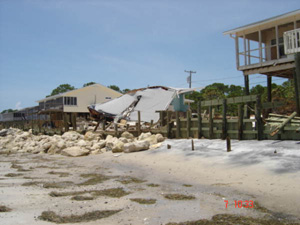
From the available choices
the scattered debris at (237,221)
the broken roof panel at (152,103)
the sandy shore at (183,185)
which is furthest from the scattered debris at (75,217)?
the broken roof panel at (152,103)

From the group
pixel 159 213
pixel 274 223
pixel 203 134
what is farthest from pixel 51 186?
pixel 203 134

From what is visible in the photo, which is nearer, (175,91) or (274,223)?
(274,223)

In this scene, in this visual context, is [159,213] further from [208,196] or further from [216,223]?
[208,196]

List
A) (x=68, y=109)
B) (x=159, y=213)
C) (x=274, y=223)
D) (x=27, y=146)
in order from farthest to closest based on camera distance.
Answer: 1. (x=68, y=109)
2. (x=27, y=146)
3. (x=159, y=213)
4. (x=274, y=223)

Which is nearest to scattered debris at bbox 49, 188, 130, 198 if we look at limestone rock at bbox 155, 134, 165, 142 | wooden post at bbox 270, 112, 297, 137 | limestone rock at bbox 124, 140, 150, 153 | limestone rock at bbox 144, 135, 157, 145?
wooden post at bbox 270, 112, 297, 137

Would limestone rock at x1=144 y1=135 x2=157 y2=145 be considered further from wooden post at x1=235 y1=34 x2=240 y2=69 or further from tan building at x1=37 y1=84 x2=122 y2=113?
tan building at x1=37 y1=84 x2=122 y2=113

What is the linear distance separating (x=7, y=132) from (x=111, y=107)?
65.9 ft

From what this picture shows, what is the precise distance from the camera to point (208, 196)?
303 inches

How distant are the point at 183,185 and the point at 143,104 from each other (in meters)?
18.9

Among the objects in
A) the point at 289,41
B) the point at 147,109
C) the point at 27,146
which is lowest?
the point at 27,146

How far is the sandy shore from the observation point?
20.7 ft

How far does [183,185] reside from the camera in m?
9.22

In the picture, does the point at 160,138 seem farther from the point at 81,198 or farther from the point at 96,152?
the point at 81,198

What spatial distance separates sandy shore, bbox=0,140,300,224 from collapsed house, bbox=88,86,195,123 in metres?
12.2
